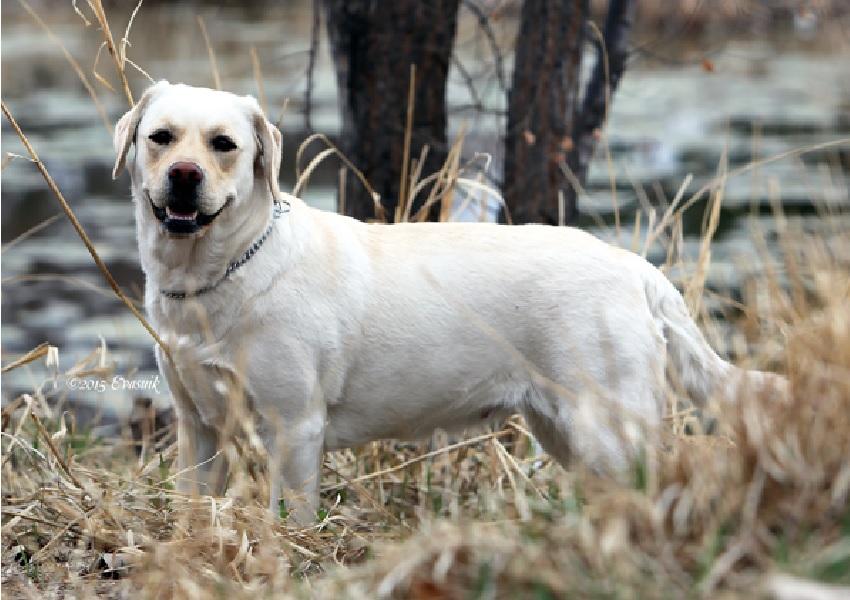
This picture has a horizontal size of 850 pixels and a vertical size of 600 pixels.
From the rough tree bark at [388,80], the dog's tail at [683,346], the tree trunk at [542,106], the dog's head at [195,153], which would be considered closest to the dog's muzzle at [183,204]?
the dog's head at [195,153]

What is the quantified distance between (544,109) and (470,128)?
564 centimetres

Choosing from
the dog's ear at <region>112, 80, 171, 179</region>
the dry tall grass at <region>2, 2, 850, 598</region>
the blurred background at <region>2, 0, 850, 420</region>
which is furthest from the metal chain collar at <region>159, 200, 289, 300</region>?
the blurred background at <region>2, 0, 850, 420</region>

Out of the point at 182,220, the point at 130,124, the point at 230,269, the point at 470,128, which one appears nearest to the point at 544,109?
the point at 230,269

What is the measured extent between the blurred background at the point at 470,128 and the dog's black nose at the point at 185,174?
2.49ft

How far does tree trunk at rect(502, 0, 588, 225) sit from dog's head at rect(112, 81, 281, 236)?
71.1 inches

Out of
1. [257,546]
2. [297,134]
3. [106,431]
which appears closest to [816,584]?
[257,546]

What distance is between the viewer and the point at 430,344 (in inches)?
157

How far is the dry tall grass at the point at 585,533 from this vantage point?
2494 millimetres

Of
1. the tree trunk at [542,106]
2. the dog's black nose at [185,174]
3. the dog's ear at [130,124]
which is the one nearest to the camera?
the dog's black nose at [185,174]

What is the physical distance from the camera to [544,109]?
17.8 ft

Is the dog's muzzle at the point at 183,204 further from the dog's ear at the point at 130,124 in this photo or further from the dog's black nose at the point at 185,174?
the dog's ear at the point at 130,124

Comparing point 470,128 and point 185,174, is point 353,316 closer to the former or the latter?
point 185,174

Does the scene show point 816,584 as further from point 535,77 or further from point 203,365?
point 535,77

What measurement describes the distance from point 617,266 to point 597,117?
2.11 m
